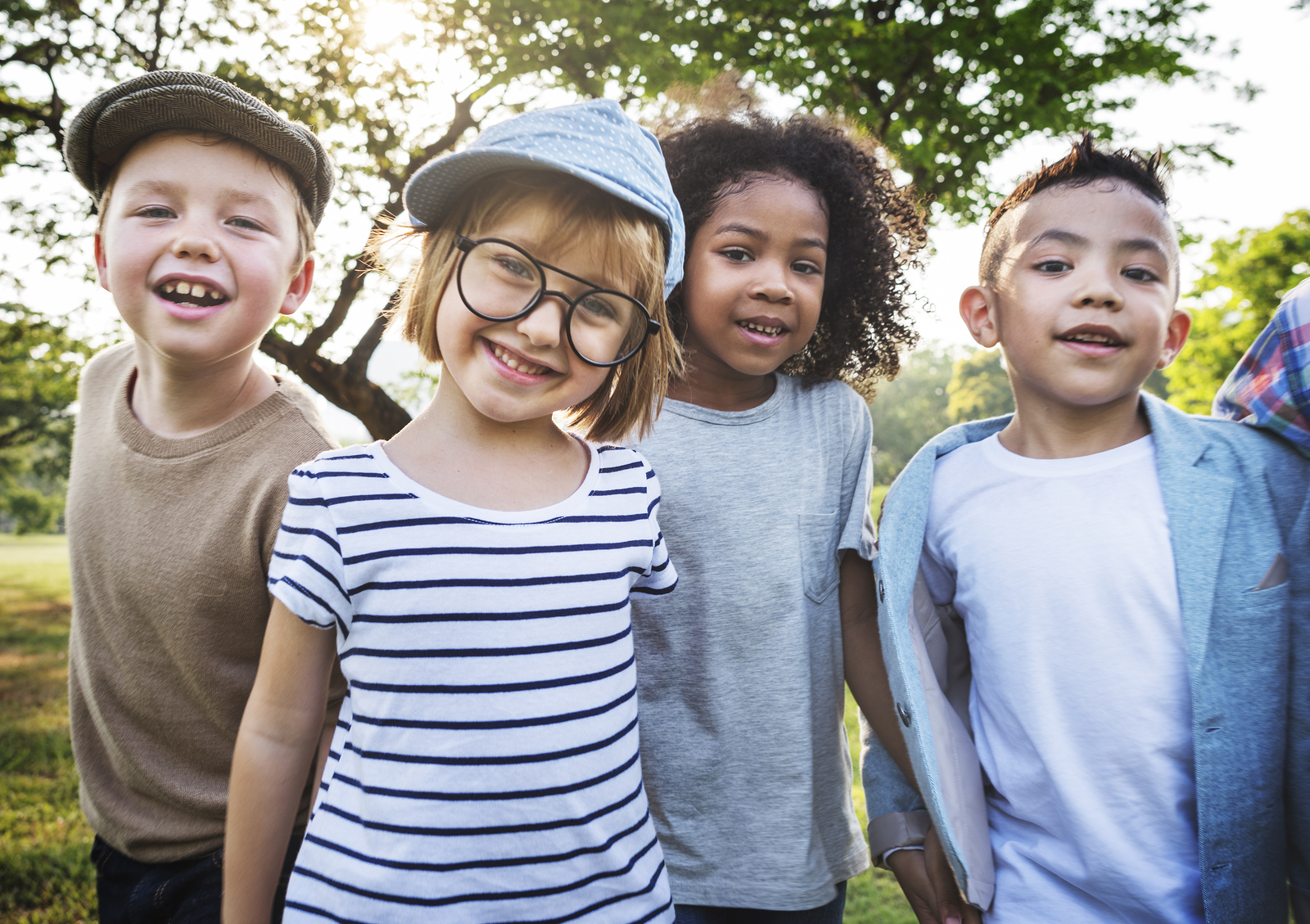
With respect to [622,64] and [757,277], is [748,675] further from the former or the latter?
[622,64]

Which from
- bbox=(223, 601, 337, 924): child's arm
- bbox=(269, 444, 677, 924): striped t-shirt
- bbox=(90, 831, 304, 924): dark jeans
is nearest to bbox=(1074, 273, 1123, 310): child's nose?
bbox=(269, 444, 677, 924): striped t-shirt

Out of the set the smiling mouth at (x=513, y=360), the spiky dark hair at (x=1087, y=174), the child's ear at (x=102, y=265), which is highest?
the spiky dark hair at (x=1087, y=174)

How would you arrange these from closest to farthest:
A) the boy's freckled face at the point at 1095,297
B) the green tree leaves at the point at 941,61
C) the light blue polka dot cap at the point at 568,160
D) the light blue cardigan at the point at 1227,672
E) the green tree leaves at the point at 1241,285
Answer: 1. the light blue polka dot cap at the point at 568,160
2. the light blue cardigan at the point at 1227,672
3. the boy's freckled face at the point at 1095,297
4. the green tree leaves at the point at 941,61
5. the green tree leaves at the point at 1241,285

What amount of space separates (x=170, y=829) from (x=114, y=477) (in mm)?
773

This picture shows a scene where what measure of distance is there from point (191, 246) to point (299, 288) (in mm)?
296

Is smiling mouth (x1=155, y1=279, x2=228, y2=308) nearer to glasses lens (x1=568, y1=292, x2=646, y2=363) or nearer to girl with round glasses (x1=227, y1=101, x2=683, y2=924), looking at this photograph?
girl with round glasses (x1=227, y1=101, x2=683, y2=924)

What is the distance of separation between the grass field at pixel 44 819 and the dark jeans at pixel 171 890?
7.97ft

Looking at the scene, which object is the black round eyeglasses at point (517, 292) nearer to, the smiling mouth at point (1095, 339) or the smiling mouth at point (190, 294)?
the smiling mouth at point (190, 294)

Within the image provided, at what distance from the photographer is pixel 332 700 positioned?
4.66 ft

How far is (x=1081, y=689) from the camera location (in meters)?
1.49

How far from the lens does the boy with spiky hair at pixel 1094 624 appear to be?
139cm

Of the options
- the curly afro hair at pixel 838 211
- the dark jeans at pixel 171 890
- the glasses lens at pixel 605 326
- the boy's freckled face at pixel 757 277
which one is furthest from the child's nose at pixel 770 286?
the dark jeans at pixel 171 890

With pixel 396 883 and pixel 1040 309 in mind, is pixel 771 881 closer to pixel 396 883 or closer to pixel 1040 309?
pixel 396 883

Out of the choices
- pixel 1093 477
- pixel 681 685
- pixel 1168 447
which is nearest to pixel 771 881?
pixel 681 685
